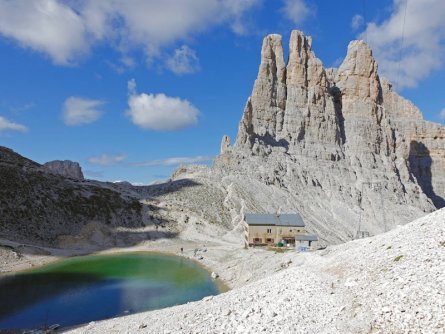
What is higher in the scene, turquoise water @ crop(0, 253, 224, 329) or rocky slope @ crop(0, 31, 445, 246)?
rocky slope @ crop(0, 31, 445, 246)

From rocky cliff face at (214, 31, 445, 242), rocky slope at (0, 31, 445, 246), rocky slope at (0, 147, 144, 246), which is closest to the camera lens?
rocky slope at (0, 147, 144, 246)

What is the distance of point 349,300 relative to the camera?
21.9 m

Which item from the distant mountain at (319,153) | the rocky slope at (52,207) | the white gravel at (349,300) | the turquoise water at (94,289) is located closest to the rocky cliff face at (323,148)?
the distant mountain at (319,153)

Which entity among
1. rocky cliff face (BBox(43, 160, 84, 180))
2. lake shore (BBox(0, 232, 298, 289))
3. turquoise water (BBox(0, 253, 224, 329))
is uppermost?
rocky cliff face (BBox(43, 160, 84, 180))

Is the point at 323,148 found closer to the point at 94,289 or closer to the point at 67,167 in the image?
the point at 67,167

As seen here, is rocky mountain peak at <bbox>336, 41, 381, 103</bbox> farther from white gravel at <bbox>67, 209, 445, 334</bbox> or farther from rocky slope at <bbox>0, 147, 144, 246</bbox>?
white gravel at <bbox>67, 209, 445, 334</bbox>

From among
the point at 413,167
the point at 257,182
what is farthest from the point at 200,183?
the point at 413,167

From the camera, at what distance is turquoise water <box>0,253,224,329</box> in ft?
130

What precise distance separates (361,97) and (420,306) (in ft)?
522

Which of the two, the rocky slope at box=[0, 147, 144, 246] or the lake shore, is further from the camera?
the rocky slope at box=[0, 147, 144, 246]

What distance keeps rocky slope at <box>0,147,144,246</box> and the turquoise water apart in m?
14.0

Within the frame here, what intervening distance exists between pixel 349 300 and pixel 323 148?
425ft

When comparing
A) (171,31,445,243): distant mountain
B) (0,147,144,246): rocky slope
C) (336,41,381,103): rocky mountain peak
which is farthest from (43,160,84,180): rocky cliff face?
(336,41,381,103): rocky mountain peak

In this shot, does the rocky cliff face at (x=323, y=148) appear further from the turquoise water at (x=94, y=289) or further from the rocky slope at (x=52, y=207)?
the turquoise water at (x=94, y=289)
